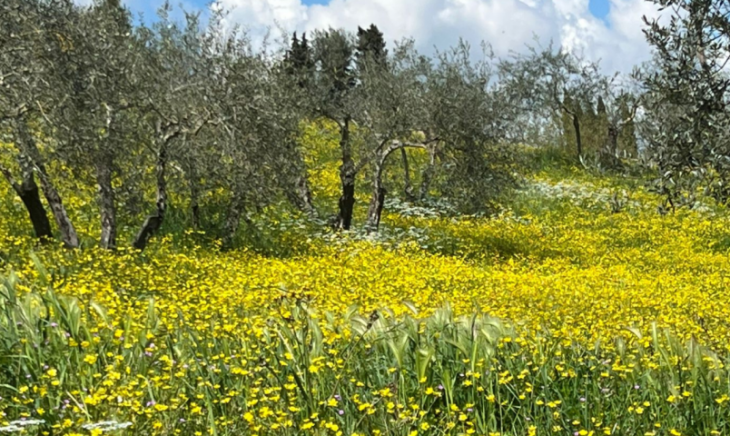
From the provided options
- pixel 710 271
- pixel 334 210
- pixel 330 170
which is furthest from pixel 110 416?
pixel 330 170

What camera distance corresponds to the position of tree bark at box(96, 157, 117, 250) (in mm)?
12852

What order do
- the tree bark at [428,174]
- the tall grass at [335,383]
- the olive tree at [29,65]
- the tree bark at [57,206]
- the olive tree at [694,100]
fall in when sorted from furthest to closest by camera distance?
the tree bark at [428,174]
the tree bark at [57,206]
the olive tree at [29,65]
the olive tree at [694,100]
the tall grass at [335,383]

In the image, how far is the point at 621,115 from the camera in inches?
1389

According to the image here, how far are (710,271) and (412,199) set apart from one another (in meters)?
11.5

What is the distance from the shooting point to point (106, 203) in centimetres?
1315

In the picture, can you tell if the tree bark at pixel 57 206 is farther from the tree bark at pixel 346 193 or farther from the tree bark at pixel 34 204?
the tree bark at pixel 346 193

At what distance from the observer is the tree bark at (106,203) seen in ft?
42.2

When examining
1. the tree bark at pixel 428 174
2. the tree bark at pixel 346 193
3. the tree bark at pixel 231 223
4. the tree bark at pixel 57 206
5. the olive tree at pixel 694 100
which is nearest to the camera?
the olive tree at pixel 694 100

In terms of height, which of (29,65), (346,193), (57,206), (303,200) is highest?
(29,65)

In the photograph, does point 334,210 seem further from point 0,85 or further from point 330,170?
point 0,85

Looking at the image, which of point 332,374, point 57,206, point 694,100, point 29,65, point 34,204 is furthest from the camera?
point 34,204

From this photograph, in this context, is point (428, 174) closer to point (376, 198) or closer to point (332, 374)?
point (376, 198)

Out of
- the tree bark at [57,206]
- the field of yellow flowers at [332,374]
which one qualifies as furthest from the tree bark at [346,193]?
the field of yellow flowers at [332,374]

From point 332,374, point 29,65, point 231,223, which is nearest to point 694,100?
point 332,374
